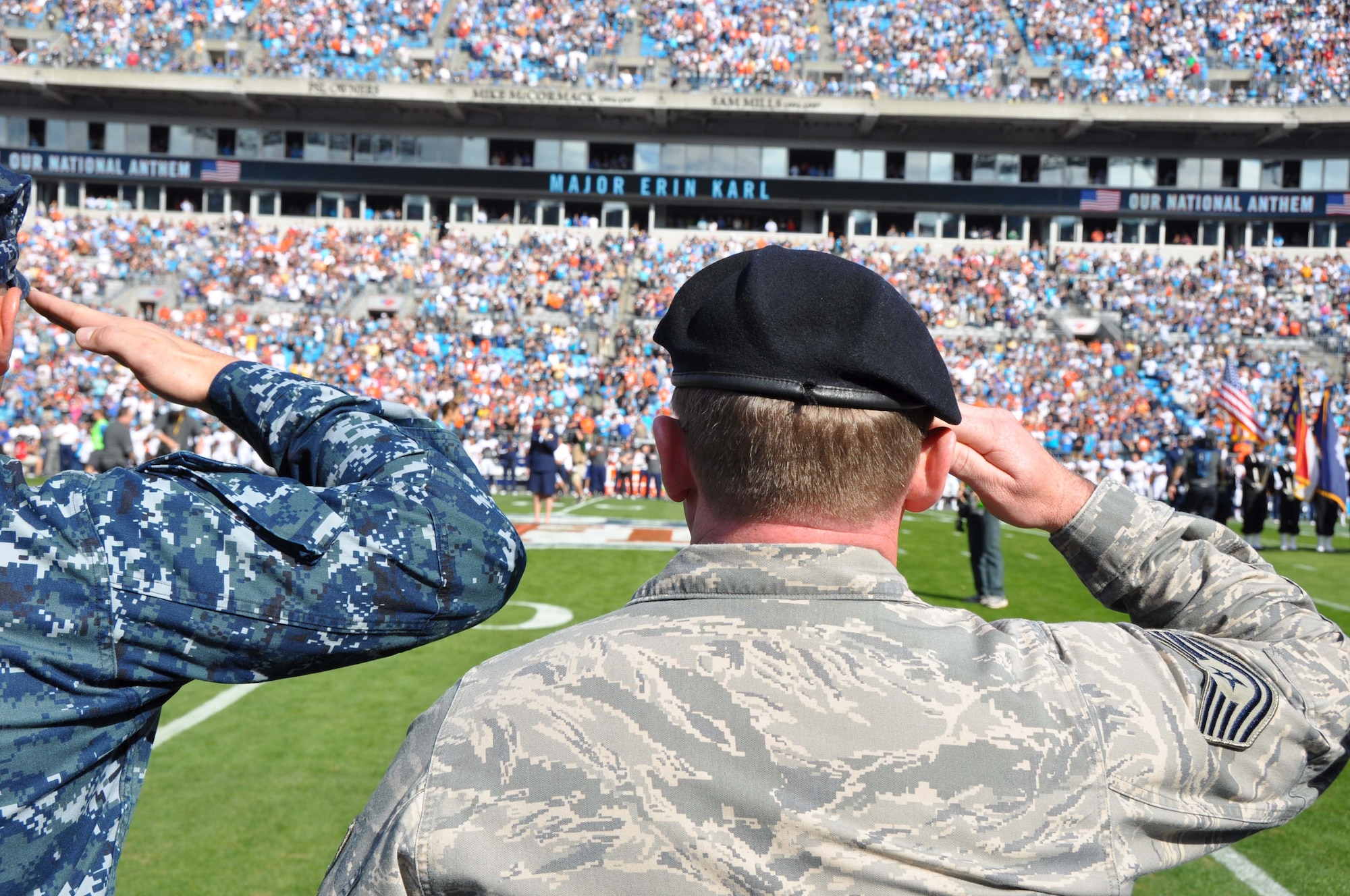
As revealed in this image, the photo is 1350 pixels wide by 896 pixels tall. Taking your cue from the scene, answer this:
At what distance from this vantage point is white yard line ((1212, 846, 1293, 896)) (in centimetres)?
440

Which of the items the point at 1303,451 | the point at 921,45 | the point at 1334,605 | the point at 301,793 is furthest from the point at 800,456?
the point at 921,45

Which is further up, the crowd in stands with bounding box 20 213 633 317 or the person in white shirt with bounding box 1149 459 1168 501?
the crowd in stands with bounding box 20 213 633 317

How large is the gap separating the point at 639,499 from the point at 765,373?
23800 mm

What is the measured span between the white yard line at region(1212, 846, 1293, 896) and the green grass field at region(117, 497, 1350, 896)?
43mm

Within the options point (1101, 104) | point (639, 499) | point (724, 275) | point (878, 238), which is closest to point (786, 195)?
point (878, 238)

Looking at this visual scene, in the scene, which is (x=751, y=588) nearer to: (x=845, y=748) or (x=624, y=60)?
(x=845, y=748)

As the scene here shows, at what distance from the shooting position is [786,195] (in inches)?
1743

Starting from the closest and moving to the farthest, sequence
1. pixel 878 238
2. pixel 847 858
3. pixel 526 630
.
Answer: pixel 847 858 → pixel 526 630 → pixel 878 238

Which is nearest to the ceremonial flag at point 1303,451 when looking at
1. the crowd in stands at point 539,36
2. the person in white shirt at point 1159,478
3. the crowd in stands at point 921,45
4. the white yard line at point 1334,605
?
the white yard line at point 1334,605

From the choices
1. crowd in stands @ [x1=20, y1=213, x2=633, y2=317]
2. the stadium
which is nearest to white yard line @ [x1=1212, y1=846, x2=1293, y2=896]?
the stadium

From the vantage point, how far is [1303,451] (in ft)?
59.4

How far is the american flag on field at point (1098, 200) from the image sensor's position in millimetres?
43844

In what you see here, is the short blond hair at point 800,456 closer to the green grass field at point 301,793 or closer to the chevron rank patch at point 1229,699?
the chevron rank patch at point 1229,699

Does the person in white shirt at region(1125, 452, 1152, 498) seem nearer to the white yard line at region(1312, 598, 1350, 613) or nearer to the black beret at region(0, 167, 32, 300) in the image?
the white yard line at region(1312, 598, 1350, 613)
